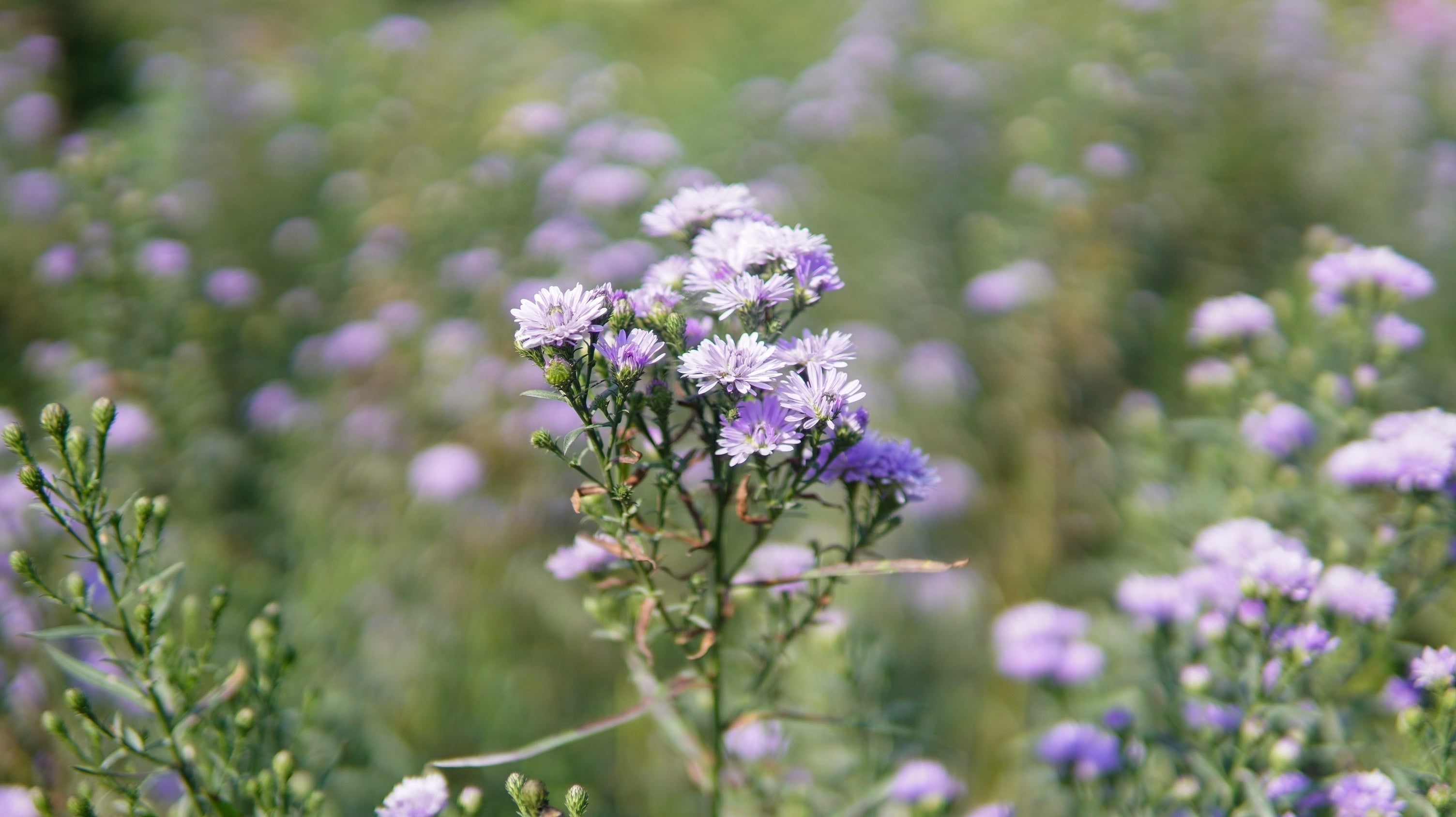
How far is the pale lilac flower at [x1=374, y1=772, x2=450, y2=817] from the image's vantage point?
50.3 inches

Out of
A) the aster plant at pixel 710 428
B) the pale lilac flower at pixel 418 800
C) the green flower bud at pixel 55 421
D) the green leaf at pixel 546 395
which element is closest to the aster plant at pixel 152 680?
the green flower bud at pixel 55 421

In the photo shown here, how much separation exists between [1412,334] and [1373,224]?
268 centimetres

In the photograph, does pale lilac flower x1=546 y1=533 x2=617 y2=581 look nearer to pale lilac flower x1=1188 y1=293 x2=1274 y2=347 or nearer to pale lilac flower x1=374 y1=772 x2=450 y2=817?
pale lilac flower x1=374 y1=772 x2=450 y2=817

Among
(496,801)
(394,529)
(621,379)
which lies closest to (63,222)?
(394,529)

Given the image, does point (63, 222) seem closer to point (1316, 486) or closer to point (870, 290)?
point (870, 290)

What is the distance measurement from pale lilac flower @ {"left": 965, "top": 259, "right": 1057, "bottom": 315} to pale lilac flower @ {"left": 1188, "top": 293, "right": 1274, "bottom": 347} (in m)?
1.28

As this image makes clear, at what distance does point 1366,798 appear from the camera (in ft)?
4.79

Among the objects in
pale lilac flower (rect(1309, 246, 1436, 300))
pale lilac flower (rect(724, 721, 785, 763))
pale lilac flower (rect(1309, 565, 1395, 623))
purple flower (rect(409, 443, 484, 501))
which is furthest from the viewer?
purple flower (rect(409, 443, 484, 501))

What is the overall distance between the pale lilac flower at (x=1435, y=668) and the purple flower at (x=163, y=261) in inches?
147

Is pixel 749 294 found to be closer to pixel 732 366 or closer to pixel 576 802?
pixel 732 366

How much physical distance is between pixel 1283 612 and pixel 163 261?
357cm

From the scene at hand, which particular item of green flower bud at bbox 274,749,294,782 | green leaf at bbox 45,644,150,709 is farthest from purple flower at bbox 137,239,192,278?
green flower bud at bbox 274,749,294,782

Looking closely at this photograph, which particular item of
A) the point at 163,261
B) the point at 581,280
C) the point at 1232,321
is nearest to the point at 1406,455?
the point at 1232,321

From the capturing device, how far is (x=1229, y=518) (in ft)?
7.14
